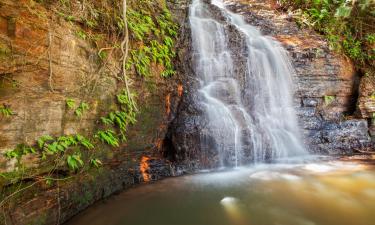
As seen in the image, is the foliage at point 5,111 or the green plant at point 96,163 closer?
the foliage at point 5,111

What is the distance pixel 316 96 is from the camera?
277 inches

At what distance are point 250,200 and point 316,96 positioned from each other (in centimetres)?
455

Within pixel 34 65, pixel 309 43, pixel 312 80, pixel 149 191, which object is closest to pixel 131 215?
pixel 149 191

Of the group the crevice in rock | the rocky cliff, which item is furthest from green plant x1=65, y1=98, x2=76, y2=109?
the crevice in rock

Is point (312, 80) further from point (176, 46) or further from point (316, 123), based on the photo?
point (176, 46)

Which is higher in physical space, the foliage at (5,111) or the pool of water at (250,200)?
the foliage at (5,111)

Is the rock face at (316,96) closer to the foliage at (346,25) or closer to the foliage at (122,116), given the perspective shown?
the foliage at (346,25)

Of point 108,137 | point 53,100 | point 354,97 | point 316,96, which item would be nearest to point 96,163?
point 108,137

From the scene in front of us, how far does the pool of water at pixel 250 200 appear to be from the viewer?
3.22 meters

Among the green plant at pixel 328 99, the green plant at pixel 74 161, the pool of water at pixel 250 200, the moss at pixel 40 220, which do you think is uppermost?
the green plant at pixel 328 99

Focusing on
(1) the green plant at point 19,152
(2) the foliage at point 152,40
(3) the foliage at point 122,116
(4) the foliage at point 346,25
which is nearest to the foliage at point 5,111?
(1) the green plant at point 19,152

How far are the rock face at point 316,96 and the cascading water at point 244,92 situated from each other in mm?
212

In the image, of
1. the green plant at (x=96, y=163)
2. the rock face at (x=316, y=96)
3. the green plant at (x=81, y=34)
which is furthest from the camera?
the rock face at (x=316, y=96)

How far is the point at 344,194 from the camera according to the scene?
12.8 feet
